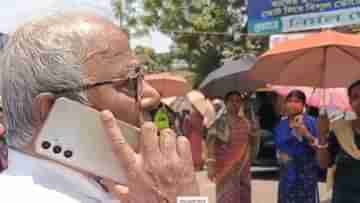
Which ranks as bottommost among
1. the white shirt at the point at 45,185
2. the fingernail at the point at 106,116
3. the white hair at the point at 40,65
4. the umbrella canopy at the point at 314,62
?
the umbrella canopy at the point at 314,62

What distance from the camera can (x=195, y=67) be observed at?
1856 cm

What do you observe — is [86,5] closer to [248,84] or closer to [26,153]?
[26,153]

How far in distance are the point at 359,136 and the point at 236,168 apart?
2158 mm

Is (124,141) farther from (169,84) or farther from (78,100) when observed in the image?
(169,84)

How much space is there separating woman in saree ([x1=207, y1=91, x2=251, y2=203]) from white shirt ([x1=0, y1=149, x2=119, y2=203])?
14.5 feet

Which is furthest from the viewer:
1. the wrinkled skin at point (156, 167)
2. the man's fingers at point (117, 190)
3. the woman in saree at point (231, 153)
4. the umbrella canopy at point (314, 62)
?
the woman in saree at point (231, 153)

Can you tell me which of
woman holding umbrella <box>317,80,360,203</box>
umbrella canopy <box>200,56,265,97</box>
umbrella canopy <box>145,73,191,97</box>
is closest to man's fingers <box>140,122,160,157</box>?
woman holding umbrella <box>317,80,360,203</box>

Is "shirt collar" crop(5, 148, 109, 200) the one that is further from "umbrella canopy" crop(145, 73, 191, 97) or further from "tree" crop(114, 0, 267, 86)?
"tree" crop(114, 0, 267, 86)

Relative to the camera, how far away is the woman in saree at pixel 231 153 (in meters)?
5.72

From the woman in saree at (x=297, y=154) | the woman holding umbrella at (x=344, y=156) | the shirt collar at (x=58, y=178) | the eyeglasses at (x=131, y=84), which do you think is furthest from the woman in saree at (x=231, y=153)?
the shirt collar at (x=58, y=178)

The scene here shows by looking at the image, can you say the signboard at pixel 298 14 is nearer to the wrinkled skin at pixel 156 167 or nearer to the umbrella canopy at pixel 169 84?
the umbrella canopy at pixel 169 84

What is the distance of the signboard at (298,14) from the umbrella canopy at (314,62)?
6982mm

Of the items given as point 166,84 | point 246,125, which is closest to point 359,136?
point 246,125

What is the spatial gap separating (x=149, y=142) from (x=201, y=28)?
54.5 ft
